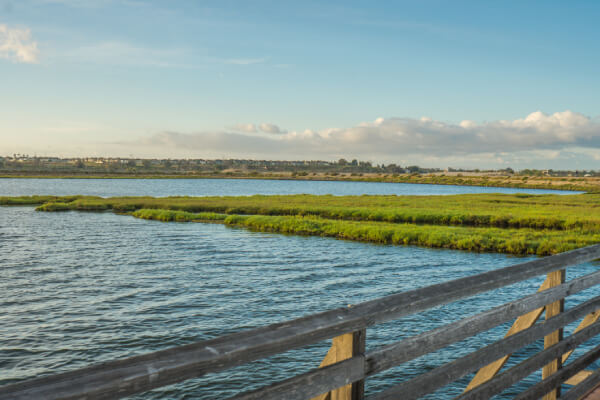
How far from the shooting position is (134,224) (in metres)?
48.4

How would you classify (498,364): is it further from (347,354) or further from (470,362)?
(347,354)

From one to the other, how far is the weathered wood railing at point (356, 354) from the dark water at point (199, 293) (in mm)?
7534

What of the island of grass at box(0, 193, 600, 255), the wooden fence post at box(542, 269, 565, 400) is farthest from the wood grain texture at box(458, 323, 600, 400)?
the island of grass at box(0, 193, 600, 255)

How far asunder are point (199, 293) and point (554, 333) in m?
17.5

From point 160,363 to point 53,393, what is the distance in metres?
0.51

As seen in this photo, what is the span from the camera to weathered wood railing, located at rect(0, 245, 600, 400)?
7.85 ft

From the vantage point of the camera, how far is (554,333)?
6.28 metres

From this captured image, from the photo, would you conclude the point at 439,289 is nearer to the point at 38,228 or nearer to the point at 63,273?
the point at 63,273

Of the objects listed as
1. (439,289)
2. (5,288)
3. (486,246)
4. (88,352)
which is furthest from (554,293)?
(486,246)

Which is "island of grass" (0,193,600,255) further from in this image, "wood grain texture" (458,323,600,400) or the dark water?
"wood grain texture" (458,323,600,400)

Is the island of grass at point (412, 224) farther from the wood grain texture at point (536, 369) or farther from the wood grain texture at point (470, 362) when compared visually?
the wood grain texture at point (470, 362)

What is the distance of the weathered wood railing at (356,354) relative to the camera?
239 centimetres

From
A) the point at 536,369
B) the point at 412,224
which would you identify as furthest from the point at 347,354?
the point at 412,224

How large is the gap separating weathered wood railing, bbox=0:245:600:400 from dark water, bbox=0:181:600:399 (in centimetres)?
753
